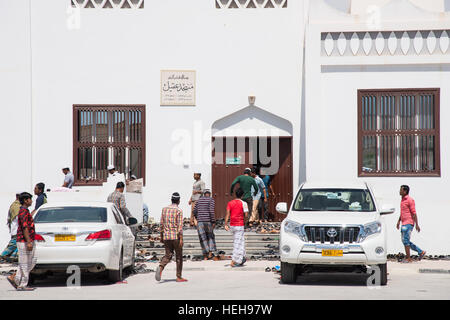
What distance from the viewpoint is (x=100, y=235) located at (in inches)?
537

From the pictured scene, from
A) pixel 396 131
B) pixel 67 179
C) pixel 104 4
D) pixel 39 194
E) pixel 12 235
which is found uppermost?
pixel 104 4

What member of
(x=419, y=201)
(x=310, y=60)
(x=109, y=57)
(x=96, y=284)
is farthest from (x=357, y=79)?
(x=96, y=284)

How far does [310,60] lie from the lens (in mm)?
20156

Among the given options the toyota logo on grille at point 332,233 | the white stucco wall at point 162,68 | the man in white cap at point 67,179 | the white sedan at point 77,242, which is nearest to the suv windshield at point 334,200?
the toyota logo on grille at point 332,233

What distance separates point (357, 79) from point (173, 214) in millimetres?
7948

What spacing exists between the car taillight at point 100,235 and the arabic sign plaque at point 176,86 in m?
9.70

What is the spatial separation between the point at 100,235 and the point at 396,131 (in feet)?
31.5

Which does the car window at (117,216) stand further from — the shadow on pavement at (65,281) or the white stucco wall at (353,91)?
the white stucco wall at (353,91)

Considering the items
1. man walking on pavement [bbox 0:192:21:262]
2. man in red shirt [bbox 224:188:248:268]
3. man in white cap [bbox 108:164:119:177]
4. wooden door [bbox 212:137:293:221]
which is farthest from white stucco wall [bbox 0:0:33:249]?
man in red shirt [bbox 224:188:248:268]

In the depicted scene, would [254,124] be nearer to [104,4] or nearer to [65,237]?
[104,4]

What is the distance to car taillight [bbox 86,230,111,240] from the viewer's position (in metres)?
13.6

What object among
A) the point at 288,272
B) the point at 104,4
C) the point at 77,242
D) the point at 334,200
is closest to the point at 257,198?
the point at 334,200

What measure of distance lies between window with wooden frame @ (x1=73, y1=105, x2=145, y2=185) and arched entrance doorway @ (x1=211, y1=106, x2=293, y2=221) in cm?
232

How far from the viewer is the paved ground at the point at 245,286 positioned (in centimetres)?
1227
